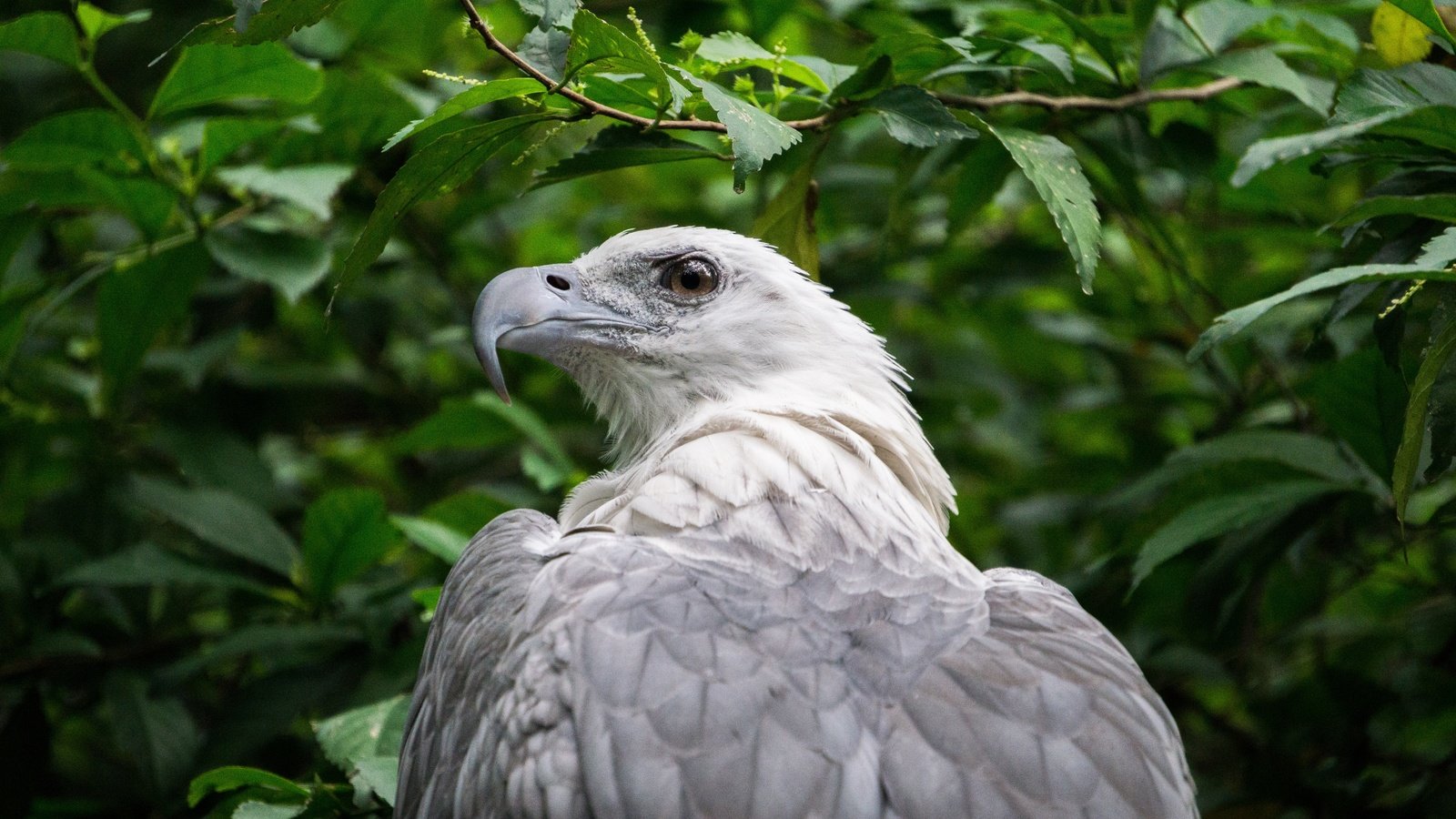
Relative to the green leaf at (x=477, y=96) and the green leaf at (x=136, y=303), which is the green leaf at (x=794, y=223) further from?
the green leaf at (x=136, y=303)

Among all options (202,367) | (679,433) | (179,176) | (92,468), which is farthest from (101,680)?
(679,433)

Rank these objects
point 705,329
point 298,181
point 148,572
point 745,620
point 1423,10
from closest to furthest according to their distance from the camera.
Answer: point 745,620 → point 1423,10 → point 705,329 → point 298,181 → point 148,572

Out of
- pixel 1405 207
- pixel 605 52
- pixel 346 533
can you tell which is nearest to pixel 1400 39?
pixel 1405 207

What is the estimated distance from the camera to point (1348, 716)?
406cm

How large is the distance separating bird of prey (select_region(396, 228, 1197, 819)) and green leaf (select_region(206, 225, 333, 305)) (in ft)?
2.92

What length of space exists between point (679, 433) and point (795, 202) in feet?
2.37

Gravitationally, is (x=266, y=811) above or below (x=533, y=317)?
below

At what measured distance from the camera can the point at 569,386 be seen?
17.5 feet

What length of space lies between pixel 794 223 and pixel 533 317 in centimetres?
78

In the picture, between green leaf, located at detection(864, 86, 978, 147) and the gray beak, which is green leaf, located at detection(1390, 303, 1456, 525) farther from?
the gray beak

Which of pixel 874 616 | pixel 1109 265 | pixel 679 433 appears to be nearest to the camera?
pixel 874 616

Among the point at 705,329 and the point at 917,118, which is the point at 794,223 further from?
the point at 917,118

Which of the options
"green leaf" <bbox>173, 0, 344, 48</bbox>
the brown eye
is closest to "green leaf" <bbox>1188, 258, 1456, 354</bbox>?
the brown eye

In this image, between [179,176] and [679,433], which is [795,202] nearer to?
[679,433]
